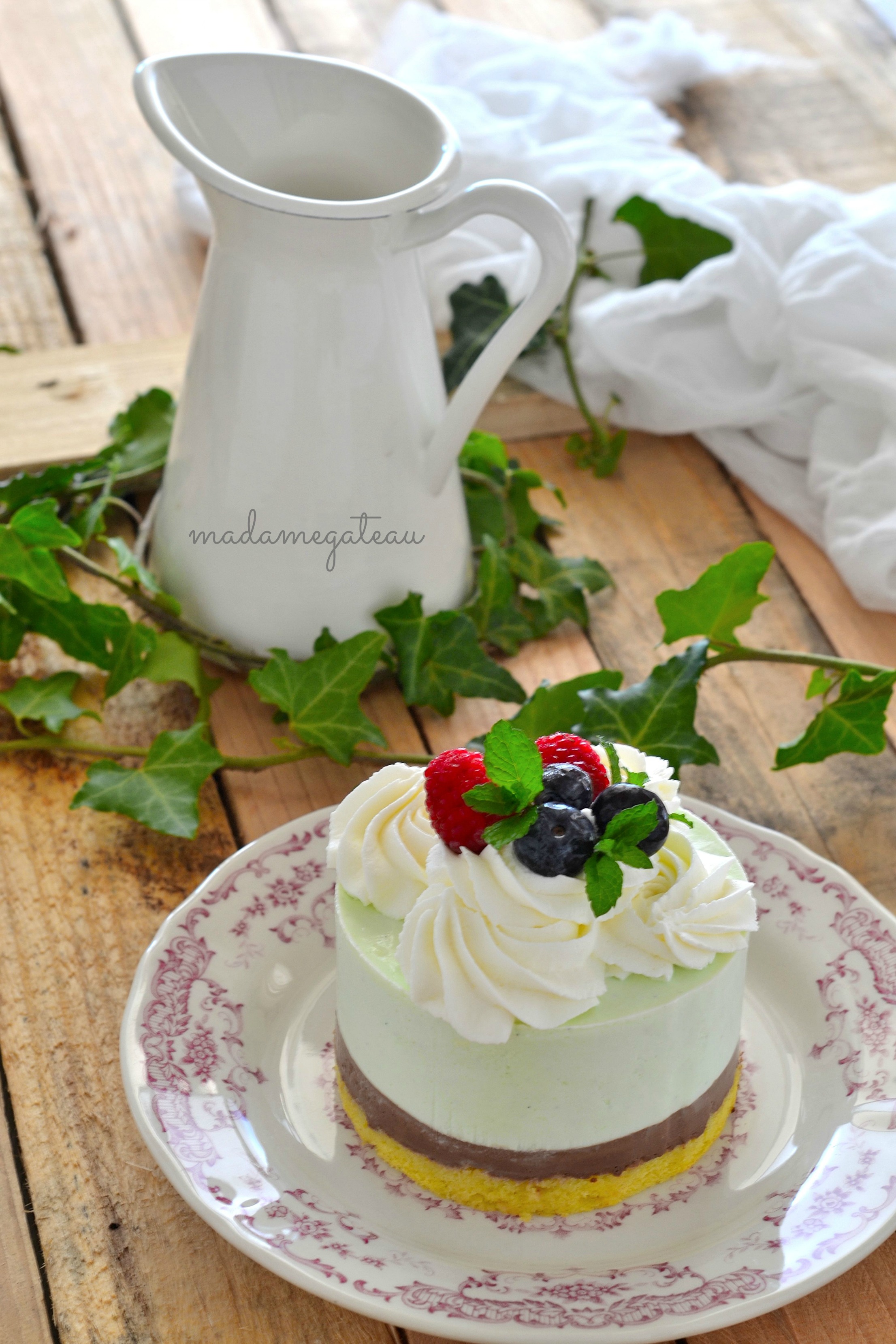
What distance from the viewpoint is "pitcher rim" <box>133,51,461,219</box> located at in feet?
2.87

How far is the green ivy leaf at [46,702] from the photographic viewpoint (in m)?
1.00

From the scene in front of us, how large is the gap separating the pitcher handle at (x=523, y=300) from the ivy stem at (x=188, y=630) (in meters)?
0.20

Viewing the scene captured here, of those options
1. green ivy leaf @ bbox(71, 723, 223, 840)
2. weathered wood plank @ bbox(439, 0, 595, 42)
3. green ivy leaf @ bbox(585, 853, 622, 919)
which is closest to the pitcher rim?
green ivy leaf @ bbox(71, 723, 223, 840)

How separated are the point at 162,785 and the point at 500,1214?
0.39 metres

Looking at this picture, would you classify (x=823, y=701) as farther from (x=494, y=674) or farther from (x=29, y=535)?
(x=29, y=535)

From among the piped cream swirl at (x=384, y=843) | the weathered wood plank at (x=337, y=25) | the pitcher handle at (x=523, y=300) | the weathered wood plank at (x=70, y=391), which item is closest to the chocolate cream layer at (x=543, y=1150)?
the piped cream swirl at (x=384, y=843)

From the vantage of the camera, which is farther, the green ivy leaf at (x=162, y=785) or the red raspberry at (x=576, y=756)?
the green ivy leaf at (x=162, y=785)

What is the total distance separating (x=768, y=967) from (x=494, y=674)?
0.31 m

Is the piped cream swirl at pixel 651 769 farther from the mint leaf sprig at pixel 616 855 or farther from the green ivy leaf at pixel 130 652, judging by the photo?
the green ivy leaf at pixel 130 652

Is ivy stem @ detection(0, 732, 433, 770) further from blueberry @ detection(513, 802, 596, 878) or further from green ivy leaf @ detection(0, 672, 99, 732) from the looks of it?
blueberry @ detection(513, 802, 596, 878)

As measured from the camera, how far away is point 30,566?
3.28 ft

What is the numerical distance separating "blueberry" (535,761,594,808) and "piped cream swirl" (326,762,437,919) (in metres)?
0.07

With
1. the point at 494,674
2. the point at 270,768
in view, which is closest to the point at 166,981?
the point at 270,768

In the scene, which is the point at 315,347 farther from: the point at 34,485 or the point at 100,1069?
the point at 100,1069
